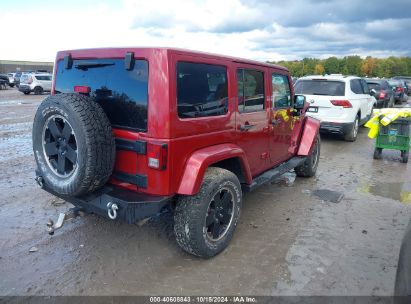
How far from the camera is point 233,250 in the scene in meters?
3.74

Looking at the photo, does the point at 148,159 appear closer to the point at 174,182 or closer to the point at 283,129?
the point at 174,182

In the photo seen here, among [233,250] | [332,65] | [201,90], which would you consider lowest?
[233,250]

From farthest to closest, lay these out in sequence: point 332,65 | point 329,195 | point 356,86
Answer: point 332,65 → point 356,86 → point 329,195

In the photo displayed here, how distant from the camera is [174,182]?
3.09 m

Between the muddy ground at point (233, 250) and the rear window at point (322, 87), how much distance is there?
4.03 m

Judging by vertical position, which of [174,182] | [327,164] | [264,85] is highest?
[264,85]

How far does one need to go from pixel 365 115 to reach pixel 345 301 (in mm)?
9178

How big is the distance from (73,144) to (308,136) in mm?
4027

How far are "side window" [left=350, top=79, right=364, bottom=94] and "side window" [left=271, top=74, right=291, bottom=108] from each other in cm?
495

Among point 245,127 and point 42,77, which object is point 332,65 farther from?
point 245,127

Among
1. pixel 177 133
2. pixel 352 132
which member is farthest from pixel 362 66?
pixel 177 133

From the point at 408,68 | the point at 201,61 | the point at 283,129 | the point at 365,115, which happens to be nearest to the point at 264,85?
the point at 283,129

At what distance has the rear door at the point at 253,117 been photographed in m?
3.92

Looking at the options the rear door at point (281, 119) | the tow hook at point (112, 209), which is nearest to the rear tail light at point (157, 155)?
the tow hook at point (112, 209)
